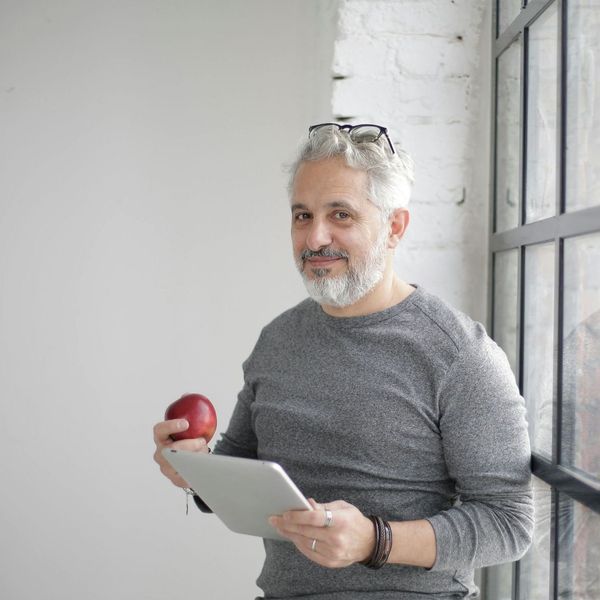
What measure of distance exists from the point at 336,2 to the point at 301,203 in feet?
2.95

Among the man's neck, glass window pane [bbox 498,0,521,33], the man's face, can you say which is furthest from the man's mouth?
glass window pane [bbox 498,0,521,33]

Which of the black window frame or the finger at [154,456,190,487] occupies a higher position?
the black window frame

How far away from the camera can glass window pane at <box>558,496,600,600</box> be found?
1537mm

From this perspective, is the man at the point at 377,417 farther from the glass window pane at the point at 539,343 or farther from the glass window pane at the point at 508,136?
the glass window pane at the point at 508,136

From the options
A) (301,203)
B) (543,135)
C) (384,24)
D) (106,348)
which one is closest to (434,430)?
(301,203)

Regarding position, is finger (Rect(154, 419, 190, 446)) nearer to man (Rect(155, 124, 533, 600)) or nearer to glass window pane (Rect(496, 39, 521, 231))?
man (Rect(155, 124, 533, 600))

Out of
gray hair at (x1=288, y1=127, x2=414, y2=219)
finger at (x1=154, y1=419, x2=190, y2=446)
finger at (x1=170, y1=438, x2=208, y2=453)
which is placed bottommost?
finger at (x1=170, y1=438, x2=208, y2=453)

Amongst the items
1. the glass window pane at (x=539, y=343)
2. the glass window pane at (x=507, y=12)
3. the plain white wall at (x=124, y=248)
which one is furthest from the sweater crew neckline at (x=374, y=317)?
the plain white wall at (x=124, y=248)

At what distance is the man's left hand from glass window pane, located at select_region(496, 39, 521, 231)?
2.90 feet

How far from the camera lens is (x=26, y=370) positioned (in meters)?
3.05

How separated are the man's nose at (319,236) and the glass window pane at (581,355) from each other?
18.6 inches

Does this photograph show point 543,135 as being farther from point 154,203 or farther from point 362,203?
point 154,203

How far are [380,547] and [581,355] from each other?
0.51 meters

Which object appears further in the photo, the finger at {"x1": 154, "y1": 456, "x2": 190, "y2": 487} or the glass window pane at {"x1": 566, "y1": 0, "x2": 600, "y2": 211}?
the finger at {"x1": 154, "y1": 456, "x2": 190, "y2": 487}
